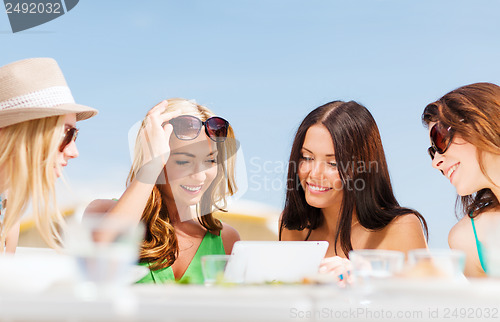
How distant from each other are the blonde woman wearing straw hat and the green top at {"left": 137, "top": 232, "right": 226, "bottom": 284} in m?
0.80

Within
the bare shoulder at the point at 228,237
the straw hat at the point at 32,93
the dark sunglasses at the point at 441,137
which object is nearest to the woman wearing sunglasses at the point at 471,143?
the dark sunglasses at the point at 441,137

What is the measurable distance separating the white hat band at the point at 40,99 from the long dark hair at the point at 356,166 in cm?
153

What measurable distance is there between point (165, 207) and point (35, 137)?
1120 millimetres

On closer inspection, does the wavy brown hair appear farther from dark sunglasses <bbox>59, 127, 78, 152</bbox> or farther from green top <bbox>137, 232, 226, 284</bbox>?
dark sunglasses <bbox>59, 127, 78, 152</bbox>

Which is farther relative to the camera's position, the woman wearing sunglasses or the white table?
the woman wearing sunglasses

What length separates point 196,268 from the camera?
3045 millimetres

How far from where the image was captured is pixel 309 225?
3455mm

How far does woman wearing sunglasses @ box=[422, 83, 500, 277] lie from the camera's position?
2703mm

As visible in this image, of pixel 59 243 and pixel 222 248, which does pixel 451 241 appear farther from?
pixel 59 243

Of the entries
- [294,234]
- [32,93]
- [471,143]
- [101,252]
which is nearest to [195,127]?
[32,93]

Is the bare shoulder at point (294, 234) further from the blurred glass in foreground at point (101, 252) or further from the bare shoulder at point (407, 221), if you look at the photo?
the blurred glass in foreground at point (101, 252)

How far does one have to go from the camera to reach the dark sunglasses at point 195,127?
296 cm

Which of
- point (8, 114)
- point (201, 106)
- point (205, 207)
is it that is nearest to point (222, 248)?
point (205, 207)

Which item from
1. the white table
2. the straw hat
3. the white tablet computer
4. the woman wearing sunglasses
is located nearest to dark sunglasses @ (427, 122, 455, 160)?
the woman wearing sunglasses
